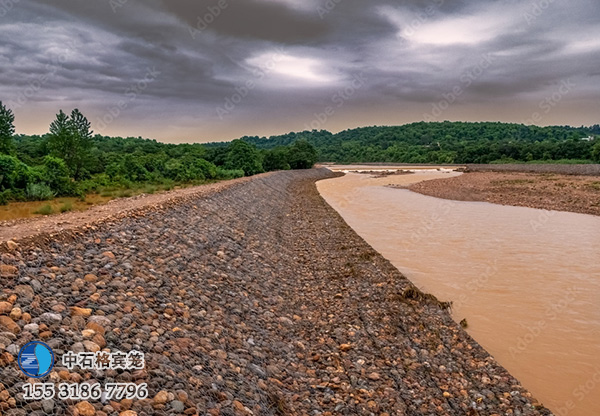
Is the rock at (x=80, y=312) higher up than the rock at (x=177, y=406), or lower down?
higher up

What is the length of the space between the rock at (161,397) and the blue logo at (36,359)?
143 centimetres

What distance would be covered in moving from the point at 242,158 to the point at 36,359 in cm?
6167

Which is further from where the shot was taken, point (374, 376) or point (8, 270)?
point (374, 376)

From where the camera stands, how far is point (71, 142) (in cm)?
4303

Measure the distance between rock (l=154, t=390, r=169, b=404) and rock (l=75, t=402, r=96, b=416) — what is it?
82 centimetres

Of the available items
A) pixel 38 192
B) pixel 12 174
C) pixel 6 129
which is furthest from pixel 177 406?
pixel 6 129

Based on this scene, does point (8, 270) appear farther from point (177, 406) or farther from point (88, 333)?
point (177, 406)

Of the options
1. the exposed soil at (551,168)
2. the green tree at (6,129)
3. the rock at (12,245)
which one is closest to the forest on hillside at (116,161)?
the green tree at (6,129)

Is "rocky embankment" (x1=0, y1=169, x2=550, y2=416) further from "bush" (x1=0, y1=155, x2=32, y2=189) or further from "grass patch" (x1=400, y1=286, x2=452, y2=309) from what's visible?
"bush" (x1=0, y1=155, x2=32, y2=189)

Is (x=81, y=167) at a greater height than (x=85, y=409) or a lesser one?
greater

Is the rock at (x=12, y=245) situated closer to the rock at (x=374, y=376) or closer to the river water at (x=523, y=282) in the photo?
the rock at (x=374, y=376)

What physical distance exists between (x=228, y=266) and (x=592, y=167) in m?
87.3

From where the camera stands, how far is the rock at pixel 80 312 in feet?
20.7

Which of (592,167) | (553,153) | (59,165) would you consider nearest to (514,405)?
(59,165)
